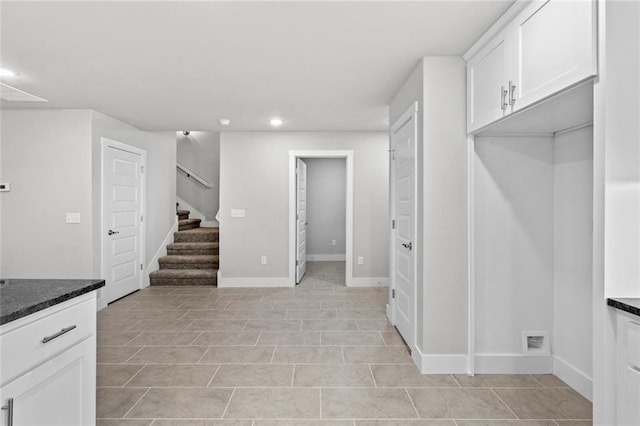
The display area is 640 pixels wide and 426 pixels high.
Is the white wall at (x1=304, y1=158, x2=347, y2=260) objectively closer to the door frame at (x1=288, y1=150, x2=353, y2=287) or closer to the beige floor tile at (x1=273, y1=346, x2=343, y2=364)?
the door frame at (x1=288, y1=150, x2=353, y2=287)

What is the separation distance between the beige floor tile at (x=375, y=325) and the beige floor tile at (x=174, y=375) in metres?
1.54

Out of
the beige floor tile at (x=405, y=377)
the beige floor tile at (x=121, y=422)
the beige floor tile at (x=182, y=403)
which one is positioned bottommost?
the beige floor tile at (x=121, y=422)

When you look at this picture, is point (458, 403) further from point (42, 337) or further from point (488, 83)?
point (42, 337)

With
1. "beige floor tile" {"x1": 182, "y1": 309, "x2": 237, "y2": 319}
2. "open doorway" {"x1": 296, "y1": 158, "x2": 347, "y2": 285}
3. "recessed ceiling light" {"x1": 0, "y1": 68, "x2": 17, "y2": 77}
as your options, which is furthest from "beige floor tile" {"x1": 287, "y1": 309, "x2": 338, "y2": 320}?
"open doorway" {"x1": 296, "y1": 158, "x2": 347, "y2": 285}

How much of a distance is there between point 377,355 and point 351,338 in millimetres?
405

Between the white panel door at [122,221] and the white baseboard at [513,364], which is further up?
the white panel door at [122,221]

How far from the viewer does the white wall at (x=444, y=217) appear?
2547 millimetres

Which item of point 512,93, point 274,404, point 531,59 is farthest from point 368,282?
point 531,59

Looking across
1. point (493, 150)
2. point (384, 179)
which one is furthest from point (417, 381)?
point (384, 179)

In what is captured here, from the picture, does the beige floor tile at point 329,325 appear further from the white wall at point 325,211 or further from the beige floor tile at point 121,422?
the white wall at point 325,211

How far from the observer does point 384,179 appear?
525 centimetres

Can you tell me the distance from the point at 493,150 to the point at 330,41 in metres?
1.42

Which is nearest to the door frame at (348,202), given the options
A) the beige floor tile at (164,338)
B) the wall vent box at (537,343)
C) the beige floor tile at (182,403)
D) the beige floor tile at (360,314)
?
the beige floor tile at (360,314)

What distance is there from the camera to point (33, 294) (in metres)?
1.36
